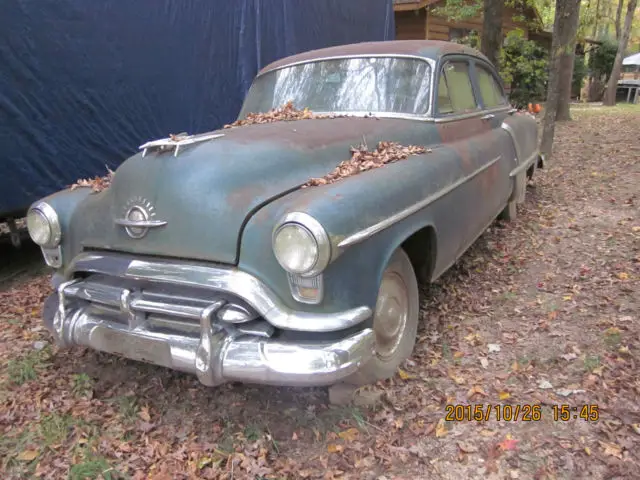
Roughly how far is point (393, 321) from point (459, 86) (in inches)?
90.3

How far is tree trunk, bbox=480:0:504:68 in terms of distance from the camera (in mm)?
9570

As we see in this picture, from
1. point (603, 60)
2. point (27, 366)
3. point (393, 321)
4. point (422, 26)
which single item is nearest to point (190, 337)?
point (393, 321)

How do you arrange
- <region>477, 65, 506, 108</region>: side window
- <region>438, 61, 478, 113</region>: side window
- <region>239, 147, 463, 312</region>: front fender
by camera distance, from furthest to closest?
<region>477, 65, 506, 108</region>: side window
<region>438, 61, 478, 113</region>: side window
<region>239, 147, 463, 312</region>: front fender

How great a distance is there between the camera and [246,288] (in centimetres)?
233

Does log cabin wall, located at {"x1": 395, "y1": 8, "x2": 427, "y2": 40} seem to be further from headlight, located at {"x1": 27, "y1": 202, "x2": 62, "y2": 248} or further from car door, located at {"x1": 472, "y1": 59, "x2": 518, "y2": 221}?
headlight, located at {"x1": 27, "y1": 202, "x2": 62, "y2": 248}

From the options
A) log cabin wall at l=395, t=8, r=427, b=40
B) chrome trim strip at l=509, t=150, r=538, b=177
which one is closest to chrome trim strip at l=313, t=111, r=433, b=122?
chrome trim strip at l=509, t=150, r=538, b=177

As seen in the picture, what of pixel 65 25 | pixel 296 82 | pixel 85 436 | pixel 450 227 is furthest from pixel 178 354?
pixel 65 25

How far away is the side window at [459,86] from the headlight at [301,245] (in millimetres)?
2031

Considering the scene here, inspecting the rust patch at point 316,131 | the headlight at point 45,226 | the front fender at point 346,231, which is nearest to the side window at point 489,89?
the rust patch at point 316,131

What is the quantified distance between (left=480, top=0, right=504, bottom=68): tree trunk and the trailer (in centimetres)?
340

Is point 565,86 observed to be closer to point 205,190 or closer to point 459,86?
point 459,86

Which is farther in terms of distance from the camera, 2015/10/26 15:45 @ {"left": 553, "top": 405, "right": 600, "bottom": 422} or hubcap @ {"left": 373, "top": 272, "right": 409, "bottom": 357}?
hubcap @ {"left": 373, "top": 272, "right": 409, "bottom": 357}

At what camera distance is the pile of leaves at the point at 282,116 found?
150 inches

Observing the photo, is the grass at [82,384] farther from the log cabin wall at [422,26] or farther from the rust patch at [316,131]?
the log cabin wall at [422,26]
